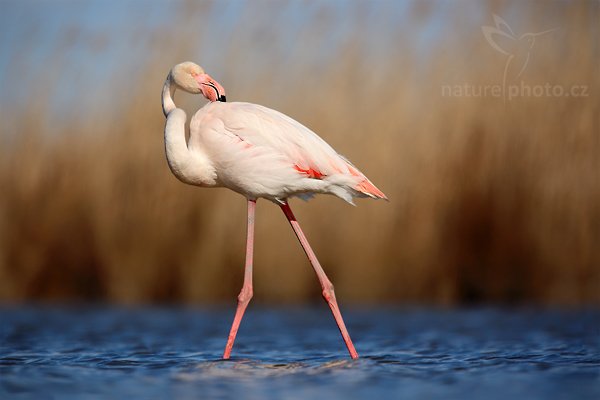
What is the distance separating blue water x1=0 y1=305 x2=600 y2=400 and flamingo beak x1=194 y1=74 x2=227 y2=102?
1759 millimetres

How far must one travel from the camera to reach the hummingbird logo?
10102 mm

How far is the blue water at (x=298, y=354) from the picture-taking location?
17.4 feet

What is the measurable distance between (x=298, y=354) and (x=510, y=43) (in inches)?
181

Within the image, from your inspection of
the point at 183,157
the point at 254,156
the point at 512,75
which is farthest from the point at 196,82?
the point at 512,75

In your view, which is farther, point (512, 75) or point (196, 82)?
point (512, 75)

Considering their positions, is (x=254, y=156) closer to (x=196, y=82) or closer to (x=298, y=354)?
(x=196, y=82)

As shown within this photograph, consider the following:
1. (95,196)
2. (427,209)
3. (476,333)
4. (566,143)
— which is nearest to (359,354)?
(476,333)

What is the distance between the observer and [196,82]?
6.78 meters

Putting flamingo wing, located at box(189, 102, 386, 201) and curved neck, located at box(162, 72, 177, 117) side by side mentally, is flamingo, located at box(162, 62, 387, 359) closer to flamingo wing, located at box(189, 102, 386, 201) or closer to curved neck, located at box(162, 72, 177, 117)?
flamingo wing, located at box(189, 102, 386, 201)

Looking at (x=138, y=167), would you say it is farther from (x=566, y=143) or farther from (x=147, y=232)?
(x=566, y=143)

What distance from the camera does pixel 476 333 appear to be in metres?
8.34

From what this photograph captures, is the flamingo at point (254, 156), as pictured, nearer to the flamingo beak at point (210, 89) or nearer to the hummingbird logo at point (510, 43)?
the flamingo beak at point (210, 89)

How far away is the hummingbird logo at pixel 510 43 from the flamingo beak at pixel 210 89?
13.9 ft

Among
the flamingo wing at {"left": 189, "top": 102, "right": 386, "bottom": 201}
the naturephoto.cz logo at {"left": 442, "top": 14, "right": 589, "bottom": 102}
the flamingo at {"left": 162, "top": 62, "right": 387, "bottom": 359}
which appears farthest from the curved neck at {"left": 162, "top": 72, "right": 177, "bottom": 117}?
the naturephoto.cz logo at {"left": 442, "top": 14, "right": 589, "bottom": 102}
